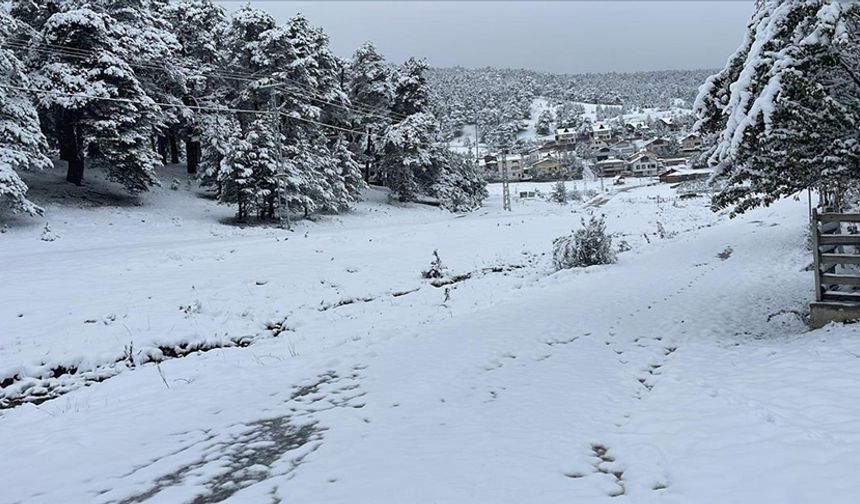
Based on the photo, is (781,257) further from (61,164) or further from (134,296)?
(61,164)

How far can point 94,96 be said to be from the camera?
23469mm

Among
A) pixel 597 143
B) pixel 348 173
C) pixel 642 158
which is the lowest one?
pixel 348 173

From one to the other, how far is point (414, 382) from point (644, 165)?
121 metres

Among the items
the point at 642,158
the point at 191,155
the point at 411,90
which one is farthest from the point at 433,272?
the point at 642,158

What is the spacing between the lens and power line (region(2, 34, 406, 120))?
24703mm

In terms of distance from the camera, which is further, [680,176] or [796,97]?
[680,176]

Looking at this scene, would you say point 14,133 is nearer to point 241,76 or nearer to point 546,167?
point 241,76

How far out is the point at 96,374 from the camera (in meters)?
8.64

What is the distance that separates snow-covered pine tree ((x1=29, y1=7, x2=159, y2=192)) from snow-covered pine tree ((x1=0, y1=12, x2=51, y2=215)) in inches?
79.7

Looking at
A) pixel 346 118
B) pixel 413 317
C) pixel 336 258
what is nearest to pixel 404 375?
pixel 413 317

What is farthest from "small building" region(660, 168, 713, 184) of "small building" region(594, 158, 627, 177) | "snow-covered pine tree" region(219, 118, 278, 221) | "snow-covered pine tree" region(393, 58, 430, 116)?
"snow-covered pine tree" region(219, 118, 278, 221)

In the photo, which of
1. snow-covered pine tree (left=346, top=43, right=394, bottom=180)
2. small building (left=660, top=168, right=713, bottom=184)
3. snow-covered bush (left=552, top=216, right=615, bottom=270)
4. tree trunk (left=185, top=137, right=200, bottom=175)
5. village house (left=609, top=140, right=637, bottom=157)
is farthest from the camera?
village house (left=609, top=140, right=637, bottom=157)

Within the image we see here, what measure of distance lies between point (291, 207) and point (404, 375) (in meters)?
25.4

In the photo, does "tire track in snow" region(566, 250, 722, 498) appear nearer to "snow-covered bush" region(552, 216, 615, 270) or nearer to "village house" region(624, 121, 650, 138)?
"snow-covered bush" region(552, 216, 615, 270)
